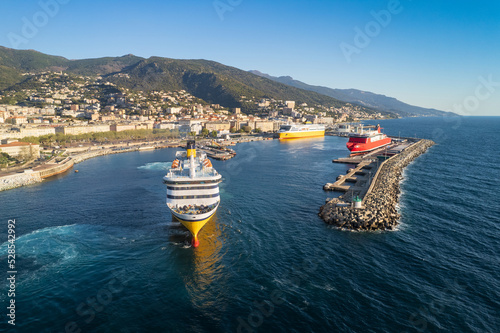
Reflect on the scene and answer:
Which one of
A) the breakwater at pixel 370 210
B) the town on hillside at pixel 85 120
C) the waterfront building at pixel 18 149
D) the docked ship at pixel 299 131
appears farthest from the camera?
the docked ship at pixel 299 131

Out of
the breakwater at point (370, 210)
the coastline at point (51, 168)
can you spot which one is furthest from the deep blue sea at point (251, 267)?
the coastline at point (51, 168)

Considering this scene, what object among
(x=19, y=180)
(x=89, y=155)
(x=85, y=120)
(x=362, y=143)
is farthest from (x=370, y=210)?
(x=85, y=120)

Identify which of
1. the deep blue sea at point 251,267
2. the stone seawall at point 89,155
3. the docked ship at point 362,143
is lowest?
the stone seawall at point 89,155

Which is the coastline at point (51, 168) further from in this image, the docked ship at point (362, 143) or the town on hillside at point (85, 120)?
the docked ship at point (362, 143)

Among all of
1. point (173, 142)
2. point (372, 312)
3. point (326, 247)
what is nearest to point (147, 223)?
point (326, 247)

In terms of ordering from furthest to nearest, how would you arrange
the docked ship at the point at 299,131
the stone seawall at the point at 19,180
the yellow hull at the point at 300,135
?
1. the docked ship at the point at 299,131
2. the yellow hull at the point at 300,135
3. the stone seawall at the point at 19,180

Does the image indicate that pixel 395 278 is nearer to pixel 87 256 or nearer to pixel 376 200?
pixel 376 200

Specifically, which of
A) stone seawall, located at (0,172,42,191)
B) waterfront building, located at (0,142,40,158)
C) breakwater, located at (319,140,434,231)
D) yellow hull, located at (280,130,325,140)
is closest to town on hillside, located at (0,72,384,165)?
waterfront building, located at (0,142,40,158)
